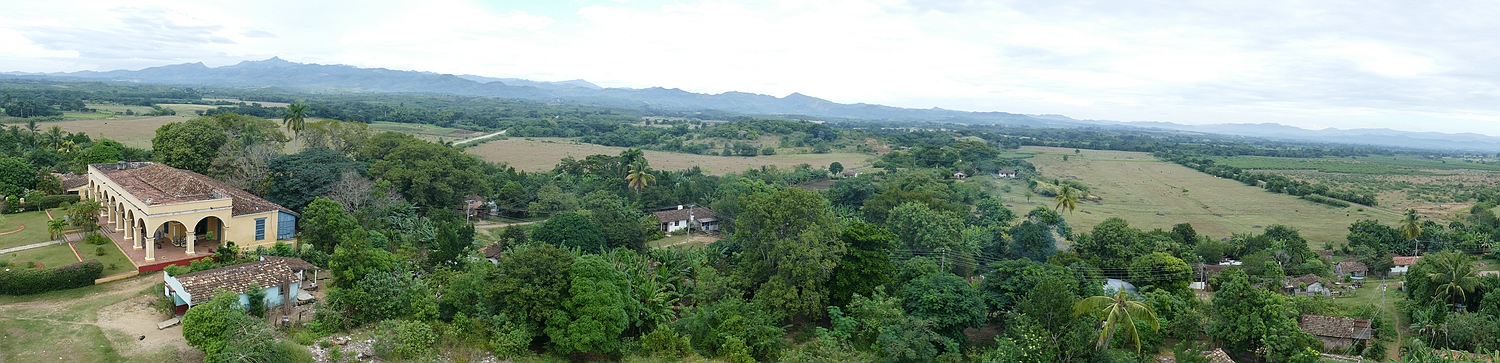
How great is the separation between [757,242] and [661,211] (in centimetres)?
1480

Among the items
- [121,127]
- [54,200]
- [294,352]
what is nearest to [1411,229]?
[294,352]

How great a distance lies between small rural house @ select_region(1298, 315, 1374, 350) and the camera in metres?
20.0

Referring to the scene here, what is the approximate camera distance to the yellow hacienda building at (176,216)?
851 inches

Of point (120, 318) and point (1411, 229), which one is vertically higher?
point (1411, 229)

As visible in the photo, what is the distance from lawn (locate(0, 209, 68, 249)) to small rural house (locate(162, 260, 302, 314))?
9386mm

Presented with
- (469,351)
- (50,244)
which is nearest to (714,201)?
(469,351)

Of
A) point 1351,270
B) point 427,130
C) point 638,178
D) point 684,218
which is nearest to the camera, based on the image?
point 1351,270

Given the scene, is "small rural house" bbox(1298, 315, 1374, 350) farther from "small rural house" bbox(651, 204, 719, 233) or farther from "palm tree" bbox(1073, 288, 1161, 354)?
"small rural house" bbox(651, 204, 719, 233)

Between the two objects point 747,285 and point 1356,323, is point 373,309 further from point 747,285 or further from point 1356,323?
point 1356,323

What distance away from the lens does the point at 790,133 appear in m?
95.7

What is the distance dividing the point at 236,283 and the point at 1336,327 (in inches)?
1084

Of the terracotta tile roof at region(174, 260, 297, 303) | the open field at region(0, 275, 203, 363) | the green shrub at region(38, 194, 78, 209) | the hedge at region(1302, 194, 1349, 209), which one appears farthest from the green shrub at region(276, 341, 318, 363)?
the hedge at region(1302, 194, 1349, 209)

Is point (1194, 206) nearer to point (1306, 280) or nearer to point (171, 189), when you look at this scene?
point (1306, 280)

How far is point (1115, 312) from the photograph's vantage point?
16516mm
